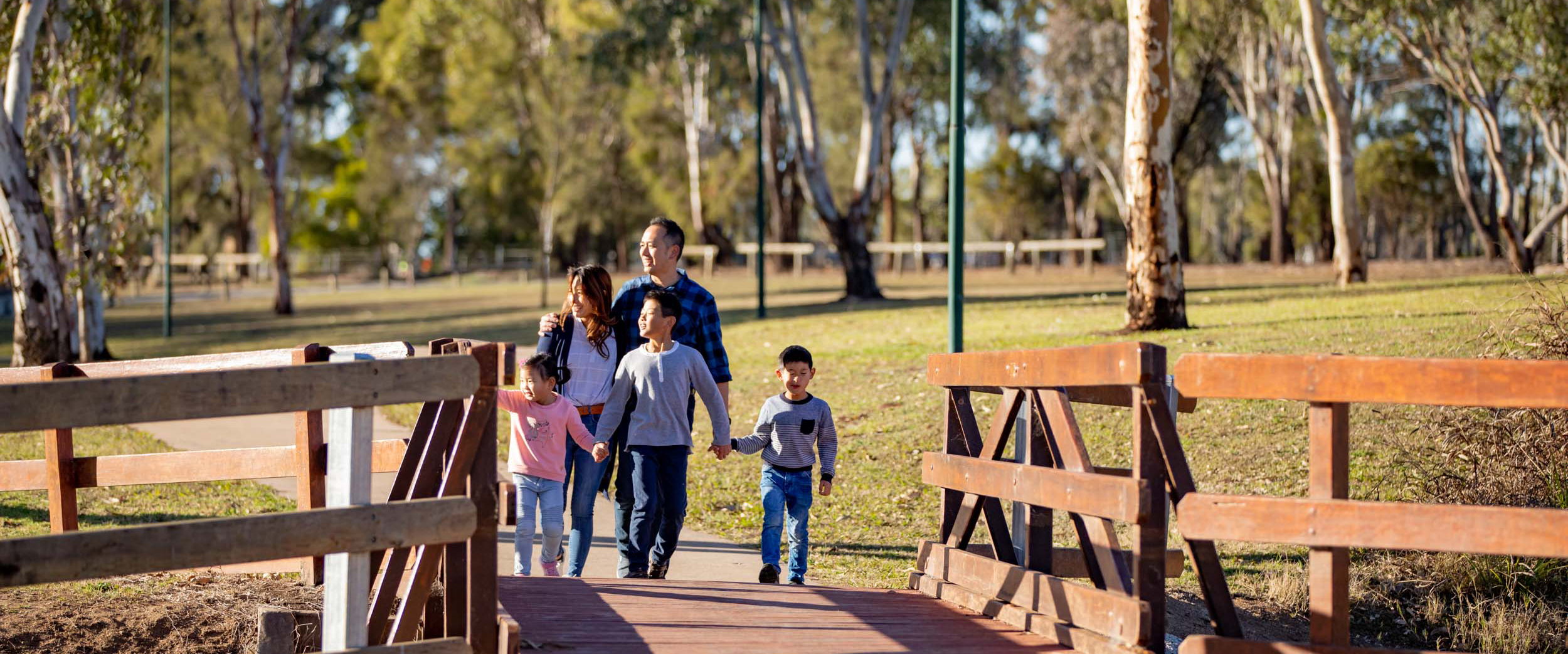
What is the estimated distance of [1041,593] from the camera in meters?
5.73

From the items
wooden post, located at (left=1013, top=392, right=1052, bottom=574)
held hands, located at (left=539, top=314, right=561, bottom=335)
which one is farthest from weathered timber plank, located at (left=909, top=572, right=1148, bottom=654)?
held hands, located at (left=539, top=314, right=561, bottom=335)

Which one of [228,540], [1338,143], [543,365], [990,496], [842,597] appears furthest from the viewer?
[1338,143]

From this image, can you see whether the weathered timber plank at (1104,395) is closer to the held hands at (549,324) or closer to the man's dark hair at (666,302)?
the man's dark hair at (666,302)

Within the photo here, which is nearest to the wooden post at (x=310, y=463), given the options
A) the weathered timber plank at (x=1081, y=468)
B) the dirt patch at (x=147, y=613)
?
the dirt patch at (x=147, y=613)

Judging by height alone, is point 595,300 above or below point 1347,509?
above

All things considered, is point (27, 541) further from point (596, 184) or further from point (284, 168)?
point (596, 184)

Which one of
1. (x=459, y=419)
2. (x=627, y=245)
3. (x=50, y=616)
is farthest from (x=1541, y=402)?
(x=627, y=245)

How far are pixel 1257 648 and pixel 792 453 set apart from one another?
298 centimetres

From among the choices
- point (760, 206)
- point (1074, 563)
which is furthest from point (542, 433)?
point (760, 206)

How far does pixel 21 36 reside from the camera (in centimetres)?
1692

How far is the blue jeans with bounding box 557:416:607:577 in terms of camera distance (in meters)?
7.02

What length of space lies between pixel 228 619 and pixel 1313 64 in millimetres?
20020

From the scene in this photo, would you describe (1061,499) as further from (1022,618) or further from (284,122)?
(284,122)

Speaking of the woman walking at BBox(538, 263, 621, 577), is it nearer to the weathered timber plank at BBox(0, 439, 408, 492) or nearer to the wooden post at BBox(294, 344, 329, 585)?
the weathered timber plank at BBox(0, 439, 408, 492)
